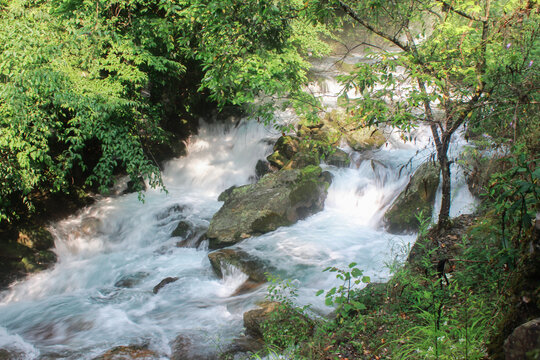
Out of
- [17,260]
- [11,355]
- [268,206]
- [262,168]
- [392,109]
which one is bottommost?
[17,260]

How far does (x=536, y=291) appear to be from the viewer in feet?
6.53

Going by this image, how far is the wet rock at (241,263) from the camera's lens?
6254 millimetres

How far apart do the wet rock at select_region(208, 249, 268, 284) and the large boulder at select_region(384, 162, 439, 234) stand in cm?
300

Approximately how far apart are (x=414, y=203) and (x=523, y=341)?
5.65m

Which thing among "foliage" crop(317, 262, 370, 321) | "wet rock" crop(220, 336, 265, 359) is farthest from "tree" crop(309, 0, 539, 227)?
"wet rock" crop(220, 336, 265, 359)

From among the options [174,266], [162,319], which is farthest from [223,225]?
[162,319]

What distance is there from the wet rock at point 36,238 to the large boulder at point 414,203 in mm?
7466

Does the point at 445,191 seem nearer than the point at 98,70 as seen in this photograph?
Yes

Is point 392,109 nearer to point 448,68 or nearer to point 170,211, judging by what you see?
point 448,68

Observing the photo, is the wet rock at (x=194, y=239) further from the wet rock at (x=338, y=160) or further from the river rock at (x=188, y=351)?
the wet rock at (x=338, y=160)

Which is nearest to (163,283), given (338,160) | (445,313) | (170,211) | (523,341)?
(170,211)

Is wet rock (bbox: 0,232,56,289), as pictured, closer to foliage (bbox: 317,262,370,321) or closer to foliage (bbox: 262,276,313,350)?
foliage (bbox: 262,276,313,350)

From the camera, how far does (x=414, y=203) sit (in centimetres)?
712

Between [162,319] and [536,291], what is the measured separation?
191 inches
